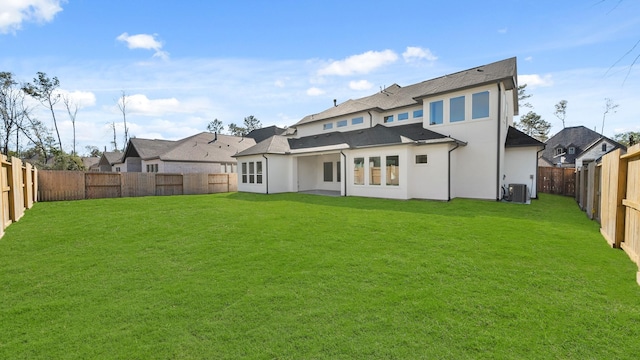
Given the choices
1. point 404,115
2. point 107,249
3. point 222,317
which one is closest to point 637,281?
point 222,317

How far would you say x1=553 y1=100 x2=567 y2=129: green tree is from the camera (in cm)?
3939

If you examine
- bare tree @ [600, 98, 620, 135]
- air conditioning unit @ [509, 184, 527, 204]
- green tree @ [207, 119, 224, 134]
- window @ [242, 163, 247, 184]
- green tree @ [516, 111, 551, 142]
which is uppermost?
green tree @ [207, 119, 224, 134]

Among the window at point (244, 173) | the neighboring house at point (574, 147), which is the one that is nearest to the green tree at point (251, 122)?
the window at point (244, 173)

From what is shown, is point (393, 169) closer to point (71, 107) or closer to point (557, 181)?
point (557, 181)

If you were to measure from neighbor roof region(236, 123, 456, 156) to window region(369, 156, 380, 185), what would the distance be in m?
0.76

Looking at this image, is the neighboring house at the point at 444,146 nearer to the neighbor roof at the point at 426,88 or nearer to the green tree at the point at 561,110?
the neighbor roof at the point at 426,88

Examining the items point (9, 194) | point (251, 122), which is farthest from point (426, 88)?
point (251, 122)

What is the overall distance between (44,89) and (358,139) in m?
32.8

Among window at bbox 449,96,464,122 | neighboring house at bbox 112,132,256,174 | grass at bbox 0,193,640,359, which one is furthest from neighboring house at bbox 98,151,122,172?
window at bbox 449,96,464,122

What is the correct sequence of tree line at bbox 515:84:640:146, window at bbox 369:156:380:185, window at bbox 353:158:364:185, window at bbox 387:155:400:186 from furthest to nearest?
tree line at bbox 515:84:640:146 → window at bbox 353:158:364:185 → window at bbox 369:156:380:185 → window at bbox 387:155:400:186

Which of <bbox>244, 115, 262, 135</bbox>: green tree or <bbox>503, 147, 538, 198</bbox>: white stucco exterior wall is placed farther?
<bbox>244, 115, 262, 135</bbox>: green tree

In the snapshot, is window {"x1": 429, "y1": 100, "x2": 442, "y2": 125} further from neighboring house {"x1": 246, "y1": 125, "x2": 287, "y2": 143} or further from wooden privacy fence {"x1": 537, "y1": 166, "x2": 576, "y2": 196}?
neighboring house {"x1": 246, "y1": 125, "x2": 287, "y2": 143}

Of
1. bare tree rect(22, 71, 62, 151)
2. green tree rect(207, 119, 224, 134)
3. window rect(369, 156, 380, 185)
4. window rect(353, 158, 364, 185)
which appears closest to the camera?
window rect(369, 156, 380, 185)

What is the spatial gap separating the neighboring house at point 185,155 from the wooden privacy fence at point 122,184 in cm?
400
